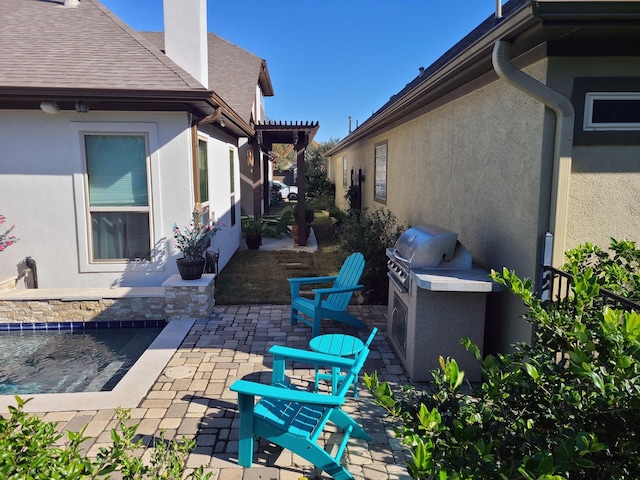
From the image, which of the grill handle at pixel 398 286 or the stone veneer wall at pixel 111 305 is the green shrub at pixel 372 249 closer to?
the grill handle at pixel 398 286

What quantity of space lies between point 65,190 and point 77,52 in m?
2.20

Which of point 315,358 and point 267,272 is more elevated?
point 315,358

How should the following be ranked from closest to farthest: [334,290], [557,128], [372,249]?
[557,128]
[334,290]
[372,249]

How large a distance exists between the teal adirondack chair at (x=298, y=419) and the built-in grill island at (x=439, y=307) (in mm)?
1114

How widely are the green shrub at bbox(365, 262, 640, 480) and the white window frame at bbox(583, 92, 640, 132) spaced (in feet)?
6.79

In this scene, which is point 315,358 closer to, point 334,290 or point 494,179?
point 334,290

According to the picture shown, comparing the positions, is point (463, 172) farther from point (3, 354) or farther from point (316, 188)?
point (316, 188)

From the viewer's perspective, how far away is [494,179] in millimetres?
4508

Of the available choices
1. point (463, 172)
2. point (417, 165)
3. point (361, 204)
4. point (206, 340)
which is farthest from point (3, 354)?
point (361, 204)

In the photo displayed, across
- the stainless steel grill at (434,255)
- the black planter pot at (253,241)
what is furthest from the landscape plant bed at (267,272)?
the stainless steel grill at (434,255)

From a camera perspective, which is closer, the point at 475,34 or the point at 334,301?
the point at 334,301

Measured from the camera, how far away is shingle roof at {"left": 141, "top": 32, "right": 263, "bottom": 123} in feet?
43.2

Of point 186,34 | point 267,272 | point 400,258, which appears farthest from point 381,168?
point 400,258

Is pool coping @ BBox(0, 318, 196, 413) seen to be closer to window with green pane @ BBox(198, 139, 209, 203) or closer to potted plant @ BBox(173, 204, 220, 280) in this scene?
potted plant @ BBox(173, 204, 220, 280)
